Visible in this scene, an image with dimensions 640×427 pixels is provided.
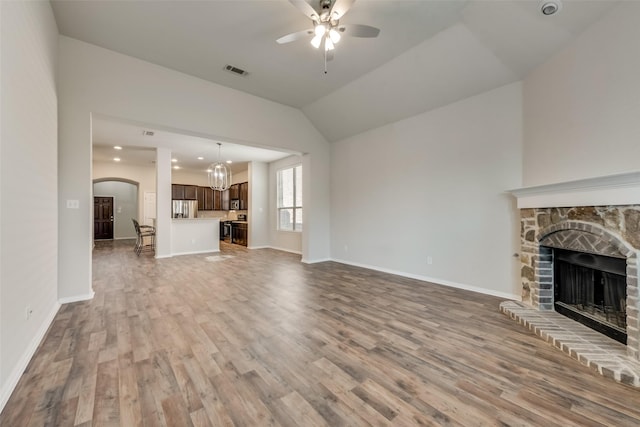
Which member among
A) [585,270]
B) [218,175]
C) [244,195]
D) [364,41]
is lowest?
[585,270]

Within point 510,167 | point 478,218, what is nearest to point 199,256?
point 478,218

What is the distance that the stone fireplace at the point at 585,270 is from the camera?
78.9 inches

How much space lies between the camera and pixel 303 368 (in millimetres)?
1917

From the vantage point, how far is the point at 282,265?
5.69 meters

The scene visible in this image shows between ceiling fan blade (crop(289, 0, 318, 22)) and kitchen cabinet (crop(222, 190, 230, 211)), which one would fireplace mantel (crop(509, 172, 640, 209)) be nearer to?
ceiling fan blade (crop(289, 0, 318, 22))

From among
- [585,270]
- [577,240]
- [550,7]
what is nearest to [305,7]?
[550,7]

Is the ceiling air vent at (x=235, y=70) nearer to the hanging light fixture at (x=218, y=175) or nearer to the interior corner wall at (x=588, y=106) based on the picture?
the hanging light fixture at (x=218, y=175)

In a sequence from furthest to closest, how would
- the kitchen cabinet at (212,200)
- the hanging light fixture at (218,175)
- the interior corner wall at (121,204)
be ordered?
1. the interior corner wall at (121,204)
2. the kitchen cabinet at (212,200)
3. the hanging light fixture at (218,175)

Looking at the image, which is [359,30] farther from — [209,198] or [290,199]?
[209,198]

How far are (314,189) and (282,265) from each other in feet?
6.14

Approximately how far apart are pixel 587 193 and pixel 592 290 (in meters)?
1.00

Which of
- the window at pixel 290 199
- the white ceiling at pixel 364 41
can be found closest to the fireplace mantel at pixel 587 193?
the white ceiling at pixel 364 41

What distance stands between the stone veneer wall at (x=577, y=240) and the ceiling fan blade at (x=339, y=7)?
286cm

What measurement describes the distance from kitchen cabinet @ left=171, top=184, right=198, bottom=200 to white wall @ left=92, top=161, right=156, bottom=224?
77cm
